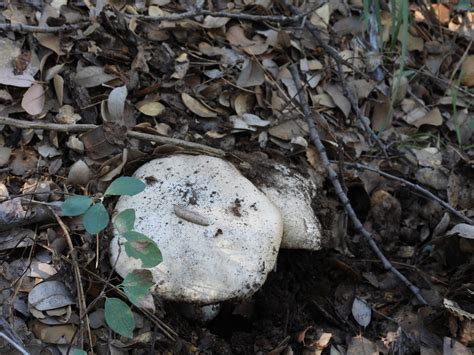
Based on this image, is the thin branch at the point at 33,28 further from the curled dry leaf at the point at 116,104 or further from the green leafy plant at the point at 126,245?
the green leafy plant at the point at 126,245

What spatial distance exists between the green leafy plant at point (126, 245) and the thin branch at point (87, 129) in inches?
21.9

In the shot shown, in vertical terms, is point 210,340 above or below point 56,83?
below

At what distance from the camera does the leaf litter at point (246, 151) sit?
2.17 metres

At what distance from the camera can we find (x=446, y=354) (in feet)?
7.51

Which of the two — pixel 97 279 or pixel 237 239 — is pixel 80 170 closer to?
pixel 97 279

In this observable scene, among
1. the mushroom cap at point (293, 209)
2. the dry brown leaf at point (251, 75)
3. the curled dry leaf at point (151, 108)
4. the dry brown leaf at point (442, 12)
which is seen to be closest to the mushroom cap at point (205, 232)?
the mushroom cap at point (293, 209)

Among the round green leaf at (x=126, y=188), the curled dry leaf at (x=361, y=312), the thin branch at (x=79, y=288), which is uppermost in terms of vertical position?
the round green leaf at (x=126, y=188)

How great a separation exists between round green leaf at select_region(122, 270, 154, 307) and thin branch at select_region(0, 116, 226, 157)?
2.25 feet

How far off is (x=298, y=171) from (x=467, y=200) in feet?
3.04

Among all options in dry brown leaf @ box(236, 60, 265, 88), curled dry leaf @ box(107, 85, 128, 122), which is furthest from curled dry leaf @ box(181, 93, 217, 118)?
curled dry leaf @ box(107, 85, 128, 122)

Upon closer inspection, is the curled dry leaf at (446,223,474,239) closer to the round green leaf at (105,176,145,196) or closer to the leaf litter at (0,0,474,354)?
the leaf litter at (0,0,474,354)

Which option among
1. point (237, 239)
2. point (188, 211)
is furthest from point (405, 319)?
point (188, 211)

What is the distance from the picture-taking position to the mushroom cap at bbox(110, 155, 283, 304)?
2061mm

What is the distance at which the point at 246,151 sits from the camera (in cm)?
270
